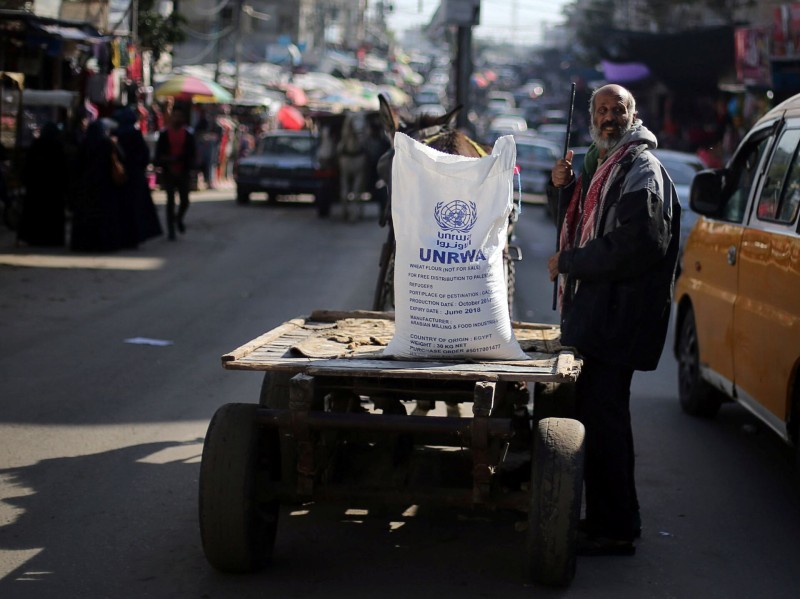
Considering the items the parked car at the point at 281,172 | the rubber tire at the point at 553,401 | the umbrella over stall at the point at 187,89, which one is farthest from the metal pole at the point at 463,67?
the rubber tire at the point at 553,401

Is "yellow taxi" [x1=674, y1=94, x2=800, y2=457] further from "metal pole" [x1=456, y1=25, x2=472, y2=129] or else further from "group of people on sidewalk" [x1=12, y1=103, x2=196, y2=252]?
"metal pole" [x1=456, y1=25, x2=472, y2=129]

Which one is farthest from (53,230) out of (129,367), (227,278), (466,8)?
(466,8)

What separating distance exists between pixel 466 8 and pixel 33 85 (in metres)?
8.59

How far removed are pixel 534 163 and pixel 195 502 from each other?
80.0 ft

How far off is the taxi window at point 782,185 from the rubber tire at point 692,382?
1432 millimetres

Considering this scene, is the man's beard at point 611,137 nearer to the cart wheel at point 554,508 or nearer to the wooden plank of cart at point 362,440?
the wooden plank of cart at point 362,440

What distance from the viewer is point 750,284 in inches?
262

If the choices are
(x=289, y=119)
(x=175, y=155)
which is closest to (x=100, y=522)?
(x=175, y=155)

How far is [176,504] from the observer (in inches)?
234

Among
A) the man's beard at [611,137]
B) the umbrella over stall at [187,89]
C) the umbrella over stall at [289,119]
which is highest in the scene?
the umbrella over stall at [187,89]

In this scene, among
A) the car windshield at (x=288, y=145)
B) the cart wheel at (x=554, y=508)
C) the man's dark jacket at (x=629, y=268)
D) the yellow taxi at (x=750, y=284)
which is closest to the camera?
Answer: the cart wheel at (x=554, y=508)

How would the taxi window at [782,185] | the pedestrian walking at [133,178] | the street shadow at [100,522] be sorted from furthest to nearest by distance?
the pedestrian walking at [133,178] < the taxi window at [782,185] < the street shadow at [100,522]

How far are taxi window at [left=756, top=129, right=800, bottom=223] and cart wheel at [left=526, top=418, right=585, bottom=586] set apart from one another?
231 centimetres

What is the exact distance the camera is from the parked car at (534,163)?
29.1 meters
